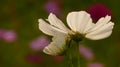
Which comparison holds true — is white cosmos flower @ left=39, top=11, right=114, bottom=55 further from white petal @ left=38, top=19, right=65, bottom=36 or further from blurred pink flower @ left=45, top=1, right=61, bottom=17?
blurred pink flower @ left=45, top=1, right=61, bottom=17

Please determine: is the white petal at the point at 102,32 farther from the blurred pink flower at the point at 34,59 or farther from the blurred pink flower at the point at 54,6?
the blurred pink flower at the point at 54,6

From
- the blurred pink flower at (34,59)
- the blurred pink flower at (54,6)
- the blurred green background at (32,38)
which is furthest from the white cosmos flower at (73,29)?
the blurred pink flower at (54,6)

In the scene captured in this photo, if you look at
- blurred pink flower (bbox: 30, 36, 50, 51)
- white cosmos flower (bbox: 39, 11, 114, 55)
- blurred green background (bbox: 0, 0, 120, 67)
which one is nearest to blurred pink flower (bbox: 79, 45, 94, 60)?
blurred green background (bbox: 0, 0, 120, 67)

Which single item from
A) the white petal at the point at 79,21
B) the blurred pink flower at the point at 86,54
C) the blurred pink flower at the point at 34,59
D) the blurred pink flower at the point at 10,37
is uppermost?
the blurred pink flower at the point at 10,37

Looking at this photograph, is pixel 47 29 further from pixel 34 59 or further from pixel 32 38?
pixel 32 38

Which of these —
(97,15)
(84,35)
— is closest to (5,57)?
(97,15)

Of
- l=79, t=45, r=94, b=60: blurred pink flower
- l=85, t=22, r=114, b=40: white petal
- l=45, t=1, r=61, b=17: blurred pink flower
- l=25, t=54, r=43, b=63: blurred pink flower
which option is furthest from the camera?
l=45, t=1, r=61, b=17: blurred pink flower
